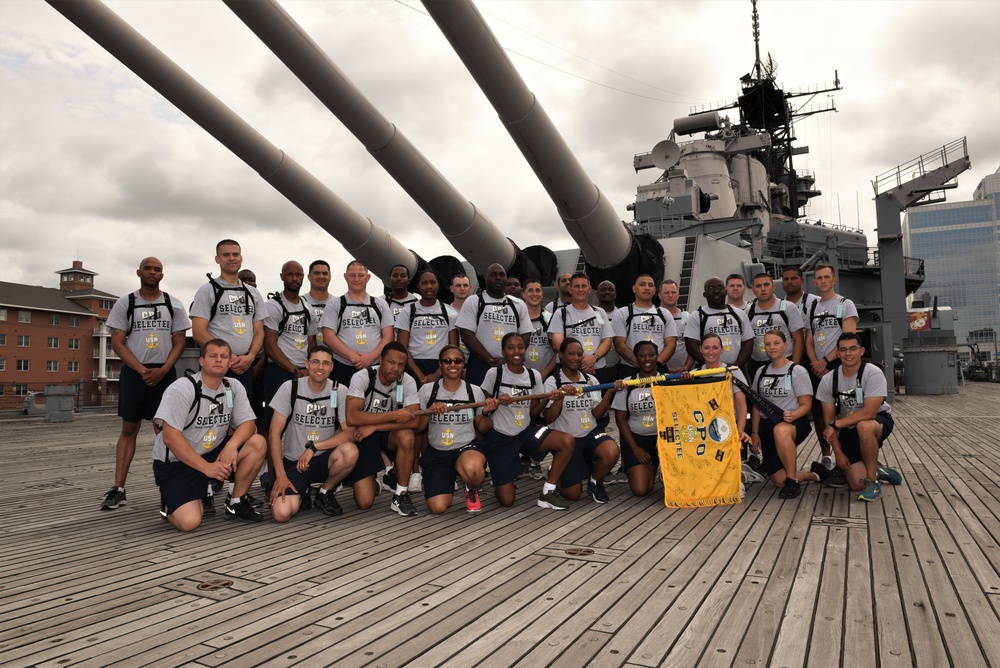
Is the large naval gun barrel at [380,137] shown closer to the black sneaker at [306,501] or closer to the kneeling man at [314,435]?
the kneeling man at [314,435]

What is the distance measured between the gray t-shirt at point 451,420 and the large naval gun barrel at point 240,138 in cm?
338

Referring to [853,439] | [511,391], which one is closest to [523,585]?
[511,391]

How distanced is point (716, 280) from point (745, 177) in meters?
22.1

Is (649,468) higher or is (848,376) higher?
(848,376)

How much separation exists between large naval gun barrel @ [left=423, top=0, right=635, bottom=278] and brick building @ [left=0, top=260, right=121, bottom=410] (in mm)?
35900

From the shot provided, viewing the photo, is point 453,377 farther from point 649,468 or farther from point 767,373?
point 767,373

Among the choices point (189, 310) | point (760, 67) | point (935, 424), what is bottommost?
point (935, 424)

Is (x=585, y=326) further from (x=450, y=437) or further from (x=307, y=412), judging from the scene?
(x=307, y=412)

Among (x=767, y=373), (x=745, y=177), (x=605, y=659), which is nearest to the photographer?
(x=605, y=659)

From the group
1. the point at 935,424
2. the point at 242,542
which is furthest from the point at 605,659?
the point at 935,424

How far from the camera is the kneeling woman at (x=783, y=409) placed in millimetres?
5020

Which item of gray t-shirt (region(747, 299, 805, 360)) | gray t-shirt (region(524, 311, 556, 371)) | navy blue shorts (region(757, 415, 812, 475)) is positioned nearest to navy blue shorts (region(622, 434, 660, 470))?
navy blue shorts (region(757, 415, 812, 475))

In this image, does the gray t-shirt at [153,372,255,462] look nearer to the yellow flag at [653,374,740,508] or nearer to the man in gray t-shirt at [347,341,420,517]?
the man in gray t-shirt at [347,341,420,517]

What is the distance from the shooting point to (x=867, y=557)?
3.34 m
